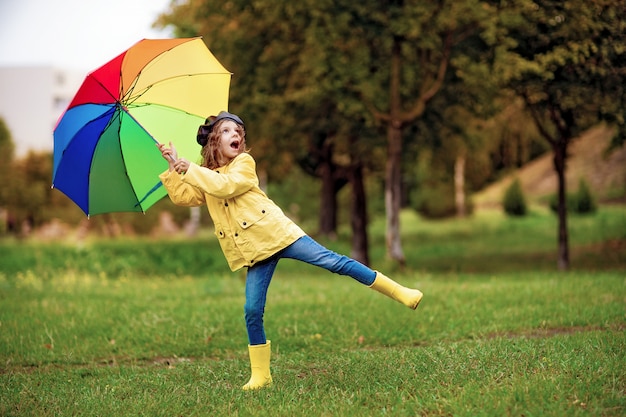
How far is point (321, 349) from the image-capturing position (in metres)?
7.13

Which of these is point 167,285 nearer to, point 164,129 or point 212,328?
point 212,328

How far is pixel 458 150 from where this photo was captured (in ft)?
60.8

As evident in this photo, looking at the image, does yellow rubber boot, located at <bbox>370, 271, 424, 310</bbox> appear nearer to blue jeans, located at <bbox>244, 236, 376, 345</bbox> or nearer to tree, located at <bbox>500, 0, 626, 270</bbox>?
blue jeans, located at <bbox>244, 236, 376, 345</bbox>

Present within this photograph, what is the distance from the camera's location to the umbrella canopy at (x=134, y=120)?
555 cm

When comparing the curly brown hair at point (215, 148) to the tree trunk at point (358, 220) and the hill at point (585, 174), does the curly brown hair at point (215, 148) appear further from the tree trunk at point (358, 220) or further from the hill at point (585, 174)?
the hill at point (585, 174)

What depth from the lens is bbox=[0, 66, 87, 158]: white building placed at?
6669 cm

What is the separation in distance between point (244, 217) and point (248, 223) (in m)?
0.06

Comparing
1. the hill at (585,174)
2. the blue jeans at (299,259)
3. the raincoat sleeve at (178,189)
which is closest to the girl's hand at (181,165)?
the raincoat sleeve at (178,189)

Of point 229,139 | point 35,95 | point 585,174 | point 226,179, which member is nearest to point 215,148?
point 229,139

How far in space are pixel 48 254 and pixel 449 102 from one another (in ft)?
34.6

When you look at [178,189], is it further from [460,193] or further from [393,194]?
[460,193]

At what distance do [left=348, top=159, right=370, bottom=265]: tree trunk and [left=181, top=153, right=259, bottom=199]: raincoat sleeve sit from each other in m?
12.2

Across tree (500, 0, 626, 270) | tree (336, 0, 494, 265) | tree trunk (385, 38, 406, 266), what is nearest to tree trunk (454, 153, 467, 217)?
tree (336, 0, 494, 265)

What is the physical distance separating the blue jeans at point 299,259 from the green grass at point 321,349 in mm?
522
